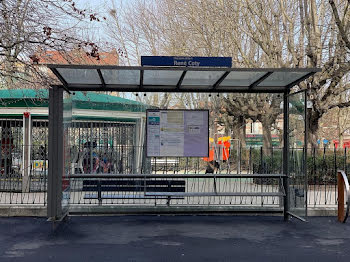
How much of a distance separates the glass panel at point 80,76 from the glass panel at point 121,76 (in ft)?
0.58

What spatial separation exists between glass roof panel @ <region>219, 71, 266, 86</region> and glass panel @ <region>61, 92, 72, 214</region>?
2.82 meters

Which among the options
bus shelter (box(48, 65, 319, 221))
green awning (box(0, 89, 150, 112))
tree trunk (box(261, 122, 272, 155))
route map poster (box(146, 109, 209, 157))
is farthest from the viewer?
green awning (box(0, 89, 150, 112))

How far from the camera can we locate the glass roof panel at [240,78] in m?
8.95

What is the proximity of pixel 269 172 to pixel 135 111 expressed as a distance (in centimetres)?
288

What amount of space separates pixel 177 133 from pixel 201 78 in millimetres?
1293

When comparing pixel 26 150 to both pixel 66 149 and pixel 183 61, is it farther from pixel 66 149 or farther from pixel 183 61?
pixel 183 61

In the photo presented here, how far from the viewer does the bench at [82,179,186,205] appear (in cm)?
1018

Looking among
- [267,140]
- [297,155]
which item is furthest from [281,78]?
[267,140]

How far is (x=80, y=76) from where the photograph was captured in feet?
29.7

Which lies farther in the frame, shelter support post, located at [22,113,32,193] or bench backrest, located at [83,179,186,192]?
shelter support post, located at [22,113,32,193]

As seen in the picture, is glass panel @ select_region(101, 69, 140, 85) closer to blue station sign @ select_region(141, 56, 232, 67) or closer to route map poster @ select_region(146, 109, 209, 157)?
blue station sign @ select_region(141, 56, 232, 67)


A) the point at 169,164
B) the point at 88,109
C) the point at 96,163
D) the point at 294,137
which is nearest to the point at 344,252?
the point at 294,137

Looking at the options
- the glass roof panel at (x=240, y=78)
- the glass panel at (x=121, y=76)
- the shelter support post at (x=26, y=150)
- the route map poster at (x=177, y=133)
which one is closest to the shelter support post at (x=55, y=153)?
the glass panel at (x=121, y=76)

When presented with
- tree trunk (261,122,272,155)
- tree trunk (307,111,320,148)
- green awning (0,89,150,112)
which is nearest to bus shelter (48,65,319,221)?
tree trunk (261,122,272,155)
